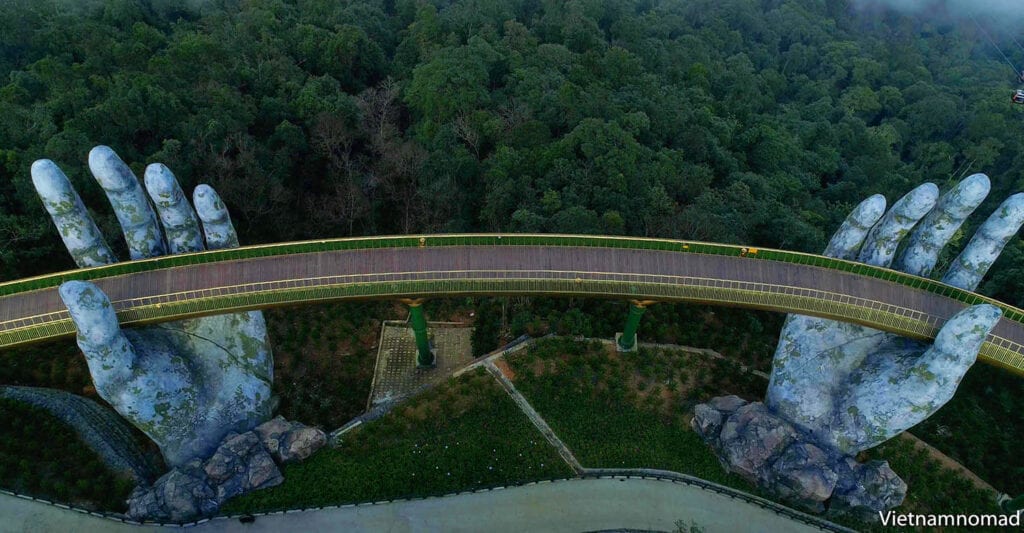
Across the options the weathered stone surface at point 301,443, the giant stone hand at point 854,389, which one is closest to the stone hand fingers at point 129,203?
the weathered stone surface at point 301,443

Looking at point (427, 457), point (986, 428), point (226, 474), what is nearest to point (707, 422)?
point (427, 457)

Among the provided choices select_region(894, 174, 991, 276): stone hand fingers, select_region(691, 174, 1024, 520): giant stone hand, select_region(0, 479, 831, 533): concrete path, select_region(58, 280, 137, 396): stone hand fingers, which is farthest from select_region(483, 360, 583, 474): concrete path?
select_region(894, 174, 991, 276): stone hand fingers

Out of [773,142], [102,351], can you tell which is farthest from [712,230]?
[102,351]

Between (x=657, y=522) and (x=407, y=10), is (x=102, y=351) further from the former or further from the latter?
(x=407, y=10)

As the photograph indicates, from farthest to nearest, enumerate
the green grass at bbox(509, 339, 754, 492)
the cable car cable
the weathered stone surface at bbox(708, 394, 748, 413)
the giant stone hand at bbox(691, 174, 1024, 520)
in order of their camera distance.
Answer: the cable car cable → the weathered stone surface at bbox(708, 394, 748, 413) → the green grass at bbox(509, 339, 754, 492) → the giant stone hand at bbox(691, 174, 1024, 520)

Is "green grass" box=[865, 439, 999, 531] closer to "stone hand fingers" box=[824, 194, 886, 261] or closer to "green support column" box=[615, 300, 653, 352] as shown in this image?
"stone hand fingers" box=[824, 194, 886, 261]
